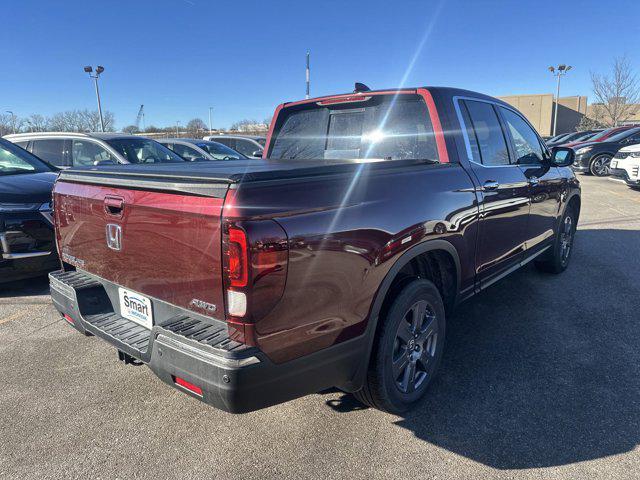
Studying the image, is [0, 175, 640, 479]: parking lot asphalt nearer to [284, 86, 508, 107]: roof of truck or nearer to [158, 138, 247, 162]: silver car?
[284, 86, 508, 107]: roof of truck

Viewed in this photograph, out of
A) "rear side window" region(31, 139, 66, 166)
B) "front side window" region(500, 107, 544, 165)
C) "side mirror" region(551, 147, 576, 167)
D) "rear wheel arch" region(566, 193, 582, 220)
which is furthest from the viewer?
"rear side window" region(31, 139, 66, 166)

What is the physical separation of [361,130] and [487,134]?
3.44ft

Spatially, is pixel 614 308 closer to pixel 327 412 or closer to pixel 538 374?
pixel 538 374

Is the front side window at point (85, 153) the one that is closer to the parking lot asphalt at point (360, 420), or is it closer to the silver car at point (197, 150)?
the silver car at point (197, 150)

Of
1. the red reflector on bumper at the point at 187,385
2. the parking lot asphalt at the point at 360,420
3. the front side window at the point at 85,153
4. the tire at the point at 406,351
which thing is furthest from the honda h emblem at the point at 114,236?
the front side window at the point at 85,153

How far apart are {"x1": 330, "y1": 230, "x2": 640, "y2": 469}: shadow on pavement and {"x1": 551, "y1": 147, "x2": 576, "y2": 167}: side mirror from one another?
135 centimetres

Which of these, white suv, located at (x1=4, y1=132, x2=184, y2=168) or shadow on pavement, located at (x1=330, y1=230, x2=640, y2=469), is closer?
shadow on pavement, located at (x1=330, y1=230, x2=640, y2=469)

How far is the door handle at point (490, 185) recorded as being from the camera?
11.2ft

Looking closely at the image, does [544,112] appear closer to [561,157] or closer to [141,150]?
[141,150]

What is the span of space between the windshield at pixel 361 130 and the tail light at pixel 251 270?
1.80m

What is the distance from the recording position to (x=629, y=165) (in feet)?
38.7

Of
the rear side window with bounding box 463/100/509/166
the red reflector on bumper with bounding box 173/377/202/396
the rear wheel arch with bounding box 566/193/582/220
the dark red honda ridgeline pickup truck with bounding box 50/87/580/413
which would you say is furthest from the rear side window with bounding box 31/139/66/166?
the rear wheel arch with bounding box 566/193/582/220

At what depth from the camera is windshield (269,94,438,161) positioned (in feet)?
11.1

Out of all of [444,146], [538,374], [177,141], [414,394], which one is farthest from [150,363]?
[177,141]
